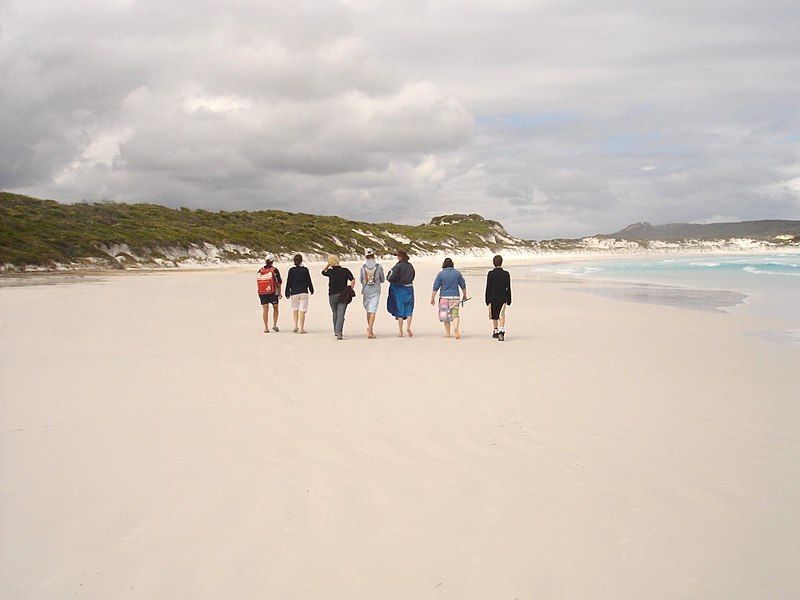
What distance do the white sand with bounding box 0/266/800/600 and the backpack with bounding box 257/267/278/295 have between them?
4018mm

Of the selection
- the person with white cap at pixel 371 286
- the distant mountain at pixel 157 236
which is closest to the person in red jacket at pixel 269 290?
the person with white cap at pixel 371 286

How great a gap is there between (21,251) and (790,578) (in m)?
44.8

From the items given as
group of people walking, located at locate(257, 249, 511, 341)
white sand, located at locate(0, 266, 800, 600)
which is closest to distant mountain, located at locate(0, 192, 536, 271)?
group of people walking, located at locate(257, 249, 511, 341)

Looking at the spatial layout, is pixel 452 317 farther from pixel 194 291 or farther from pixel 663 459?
pixel 194 291

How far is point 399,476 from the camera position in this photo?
16.5 ft

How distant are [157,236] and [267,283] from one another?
45272 millimetres

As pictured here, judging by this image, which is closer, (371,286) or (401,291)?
(401,291)

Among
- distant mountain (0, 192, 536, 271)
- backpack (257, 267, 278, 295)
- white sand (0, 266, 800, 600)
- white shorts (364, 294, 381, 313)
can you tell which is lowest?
white sand (0, 266, 800, 600)

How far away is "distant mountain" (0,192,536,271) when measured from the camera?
4384cm

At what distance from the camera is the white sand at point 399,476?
143 inches

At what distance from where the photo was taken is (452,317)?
13328mm

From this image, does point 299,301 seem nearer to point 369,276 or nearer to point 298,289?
point 298,289

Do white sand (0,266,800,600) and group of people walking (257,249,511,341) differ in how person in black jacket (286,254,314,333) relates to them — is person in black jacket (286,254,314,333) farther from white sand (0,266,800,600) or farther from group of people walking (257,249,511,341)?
white sand (0,266,800,600)

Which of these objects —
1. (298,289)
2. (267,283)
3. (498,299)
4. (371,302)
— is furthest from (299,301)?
(498,299)
